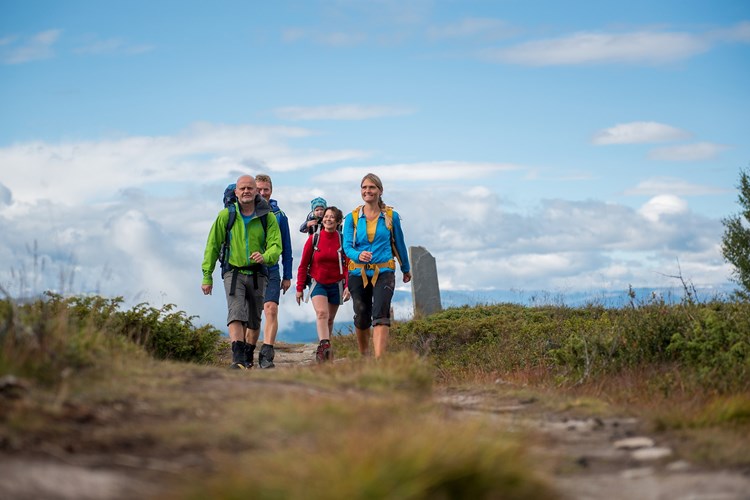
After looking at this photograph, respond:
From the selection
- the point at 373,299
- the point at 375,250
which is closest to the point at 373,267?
the point at 375,250

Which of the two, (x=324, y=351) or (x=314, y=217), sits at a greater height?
(x=314, y=217)

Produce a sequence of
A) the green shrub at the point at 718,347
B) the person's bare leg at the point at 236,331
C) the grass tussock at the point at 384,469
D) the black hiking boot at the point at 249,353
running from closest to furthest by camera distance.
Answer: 1. the grass tussock at the point at 384,469
2. the green shrub at the point at 718,347
3. the person's bare leg at the point at 236,331
4. the black hiking boot at the point at 249,353

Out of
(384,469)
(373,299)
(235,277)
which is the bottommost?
(384,469)

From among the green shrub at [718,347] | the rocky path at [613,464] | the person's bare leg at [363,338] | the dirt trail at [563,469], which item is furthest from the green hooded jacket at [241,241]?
the green shrub at [718,347]

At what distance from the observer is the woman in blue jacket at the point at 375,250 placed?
10617 mm

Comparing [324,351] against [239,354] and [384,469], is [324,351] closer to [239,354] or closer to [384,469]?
[239,354]

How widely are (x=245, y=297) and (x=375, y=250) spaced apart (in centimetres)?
204

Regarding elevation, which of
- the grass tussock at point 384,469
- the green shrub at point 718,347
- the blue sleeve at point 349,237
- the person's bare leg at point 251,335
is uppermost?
the blue sleeve at point 349,237

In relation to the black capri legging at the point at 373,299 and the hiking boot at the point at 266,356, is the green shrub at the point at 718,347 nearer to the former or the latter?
the black capri legging at the point at 373,299

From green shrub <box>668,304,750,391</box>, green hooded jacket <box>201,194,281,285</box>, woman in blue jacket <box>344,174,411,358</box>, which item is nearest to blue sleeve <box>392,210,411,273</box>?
woman in blue jacket <box>344,174,411,358</box>

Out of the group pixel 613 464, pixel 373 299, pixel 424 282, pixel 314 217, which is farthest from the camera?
pixel 424 282

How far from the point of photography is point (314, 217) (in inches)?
535

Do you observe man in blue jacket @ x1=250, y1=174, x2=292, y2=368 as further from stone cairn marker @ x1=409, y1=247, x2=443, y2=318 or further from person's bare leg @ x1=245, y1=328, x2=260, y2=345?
stone cairn marker @ x1=409, y1=247, x2=443, y2=318

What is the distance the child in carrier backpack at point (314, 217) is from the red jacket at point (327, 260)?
4.25 ft
